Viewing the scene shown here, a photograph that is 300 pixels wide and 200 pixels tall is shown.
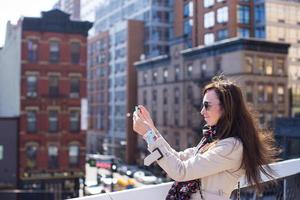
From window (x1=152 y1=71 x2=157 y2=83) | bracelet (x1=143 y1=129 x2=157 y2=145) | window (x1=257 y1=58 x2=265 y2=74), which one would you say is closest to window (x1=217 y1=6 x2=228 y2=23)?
window (x1=257 y1=58 x2=265 y2=74)

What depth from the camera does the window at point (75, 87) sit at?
2603 cm

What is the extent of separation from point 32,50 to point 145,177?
14.5 meters

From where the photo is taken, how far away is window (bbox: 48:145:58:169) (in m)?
25.2

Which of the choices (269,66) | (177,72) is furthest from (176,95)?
(269,66)

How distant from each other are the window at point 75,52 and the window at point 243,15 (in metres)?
10.8

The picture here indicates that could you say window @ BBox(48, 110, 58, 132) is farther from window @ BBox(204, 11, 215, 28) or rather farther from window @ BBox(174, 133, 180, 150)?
window @ BBox(174, 133, 180, 150)

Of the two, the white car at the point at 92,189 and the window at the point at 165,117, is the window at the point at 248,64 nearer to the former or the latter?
the window at the point at 165,117

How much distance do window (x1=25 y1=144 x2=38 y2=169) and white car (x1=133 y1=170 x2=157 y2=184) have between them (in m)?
11.1

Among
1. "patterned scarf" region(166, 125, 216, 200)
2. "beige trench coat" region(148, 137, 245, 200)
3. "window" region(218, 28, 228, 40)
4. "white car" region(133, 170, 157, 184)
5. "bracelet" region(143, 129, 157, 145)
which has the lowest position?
"white car" region(133, 170, 157, 184)

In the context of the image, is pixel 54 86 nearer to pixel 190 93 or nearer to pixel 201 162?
pixel 190 93

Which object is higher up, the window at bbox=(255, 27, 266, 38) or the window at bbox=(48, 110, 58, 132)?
the window at bbox=(255, 27, 266, 38)

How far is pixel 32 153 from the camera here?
2506 cm

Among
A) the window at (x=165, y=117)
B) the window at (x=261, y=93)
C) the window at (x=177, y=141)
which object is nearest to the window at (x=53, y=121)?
the window at (x=177, y=141)

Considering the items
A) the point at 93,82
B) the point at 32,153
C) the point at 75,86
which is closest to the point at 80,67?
the point at 75,86
